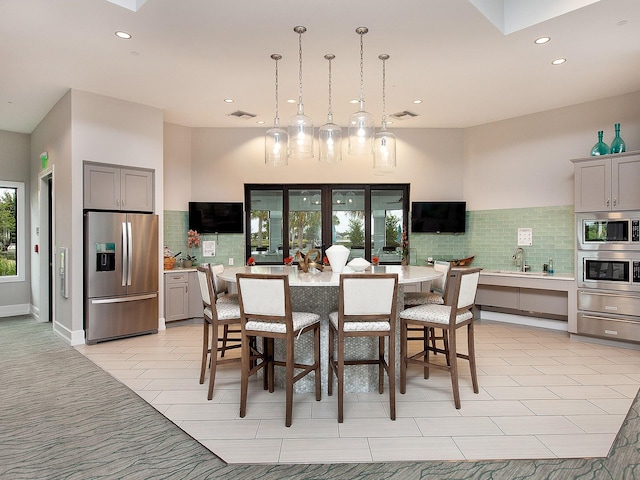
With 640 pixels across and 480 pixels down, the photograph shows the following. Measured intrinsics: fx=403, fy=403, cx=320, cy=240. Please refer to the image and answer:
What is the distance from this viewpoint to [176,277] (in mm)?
5934

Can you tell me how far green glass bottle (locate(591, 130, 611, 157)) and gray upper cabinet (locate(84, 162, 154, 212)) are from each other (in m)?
5.82

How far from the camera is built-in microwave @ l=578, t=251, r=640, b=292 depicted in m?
4.68

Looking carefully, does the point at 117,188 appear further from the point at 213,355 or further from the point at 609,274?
the point at 609,274

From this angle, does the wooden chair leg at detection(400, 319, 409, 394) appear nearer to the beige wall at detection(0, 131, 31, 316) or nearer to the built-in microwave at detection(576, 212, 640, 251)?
the built-in microwave at detection(576, 212, 640, 251)

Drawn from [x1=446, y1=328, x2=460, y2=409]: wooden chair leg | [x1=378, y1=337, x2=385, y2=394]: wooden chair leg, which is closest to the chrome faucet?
[x1=446, y1=328, x2=460, y2=409]: wooden chair leg

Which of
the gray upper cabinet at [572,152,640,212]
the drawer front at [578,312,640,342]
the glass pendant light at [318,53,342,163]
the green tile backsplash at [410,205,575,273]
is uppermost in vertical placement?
the glass pendant light at [318,53,342,163]

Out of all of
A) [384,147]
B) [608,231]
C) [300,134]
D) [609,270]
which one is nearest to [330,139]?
[300,134]

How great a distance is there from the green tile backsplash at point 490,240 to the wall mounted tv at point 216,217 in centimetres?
15

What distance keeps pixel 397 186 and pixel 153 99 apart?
13.0ft

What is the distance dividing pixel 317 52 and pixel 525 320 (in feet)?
15.8

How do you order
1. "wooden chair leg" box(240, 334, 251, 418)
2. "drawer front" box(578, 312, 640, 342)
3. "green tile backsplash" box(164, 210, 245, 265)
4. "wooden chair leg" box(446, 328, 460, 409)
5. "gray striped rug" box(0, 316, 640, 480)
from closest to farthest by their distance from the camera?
"gray striped rug" box(0, 316, 640, 480) → "wooden chair leg" box(240, 334, 251, 418) → "wooden chair leg" box(446, 328, 460, 409) → "drawer front" box(578, 312, 640, 342) → "green tile backsplash" box(164, 210, 245, 265)

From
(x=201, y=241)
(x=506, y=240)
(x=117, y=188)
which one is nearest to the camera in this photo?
(x=117, y=188)

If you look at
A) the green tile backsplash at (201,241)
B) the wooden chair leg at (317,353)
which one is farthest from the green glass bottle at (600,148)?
the green tile backsplash at (201,241)

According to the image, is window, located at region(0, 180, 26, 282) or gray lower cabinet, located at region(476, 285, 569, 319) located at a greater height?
window, located at region(0, 180, 26, 282)
